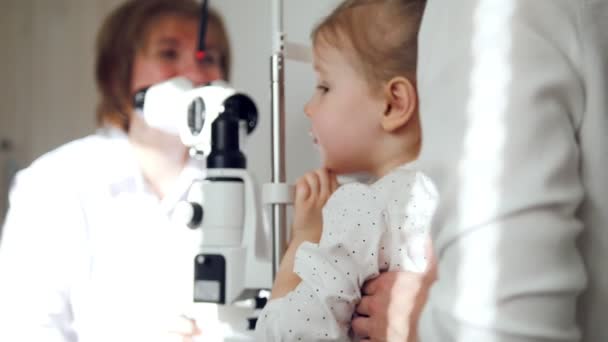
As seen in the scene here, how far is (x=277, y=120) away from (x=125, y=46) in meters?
0.54

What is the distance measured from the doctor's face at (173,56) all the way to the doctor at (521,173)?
94cm

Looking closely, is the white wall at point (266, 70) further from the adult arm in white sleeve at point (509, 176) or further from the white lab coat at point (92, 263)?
the adult arm in white sleeve at point (509, 176)

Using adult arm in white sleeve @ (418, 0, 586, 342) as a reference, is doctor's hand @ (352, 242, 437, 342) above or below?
below

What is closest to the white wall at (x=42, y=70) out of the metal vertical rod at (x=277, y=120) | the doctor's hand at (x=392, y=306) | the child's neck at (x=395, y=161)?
the metal vertical rod at (x=277, y=120)

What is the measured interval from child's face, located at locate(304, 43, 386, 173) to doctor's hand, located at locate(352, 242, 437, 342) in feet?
0.79

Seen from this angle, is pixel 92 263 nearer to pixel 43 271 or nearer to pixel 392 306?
pixel 43 271

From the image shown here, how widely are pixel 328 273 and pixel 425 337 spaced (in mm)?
255

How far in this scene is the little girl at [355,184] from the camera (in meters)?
0.81

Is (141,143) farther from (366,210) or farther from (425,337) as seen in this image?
(425,337)

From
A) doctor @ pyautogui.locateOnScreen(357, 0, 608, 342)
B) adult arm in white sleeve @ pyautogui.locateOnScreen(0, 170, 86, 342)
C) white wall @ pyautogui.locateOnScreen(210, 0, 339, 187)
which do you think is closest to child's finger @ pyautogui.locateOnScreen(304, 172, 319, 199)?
white wall @ pyautogui.locateOnScreen(210, 0, 339, 187)

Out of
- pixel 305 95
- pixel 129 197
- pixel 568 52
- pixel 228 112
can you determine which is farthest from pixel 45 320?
pixel 568 52

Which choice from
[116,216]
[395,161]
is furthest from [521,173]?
[116,216]

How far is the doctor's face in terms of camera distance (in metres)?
1.41

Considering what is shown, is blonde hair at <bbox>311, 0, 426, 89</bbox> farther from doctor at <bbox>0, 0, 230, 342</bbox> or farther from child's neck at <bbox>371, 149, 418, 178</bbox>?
doctor at <bbox>0, 0, 230, 342</bbox>
